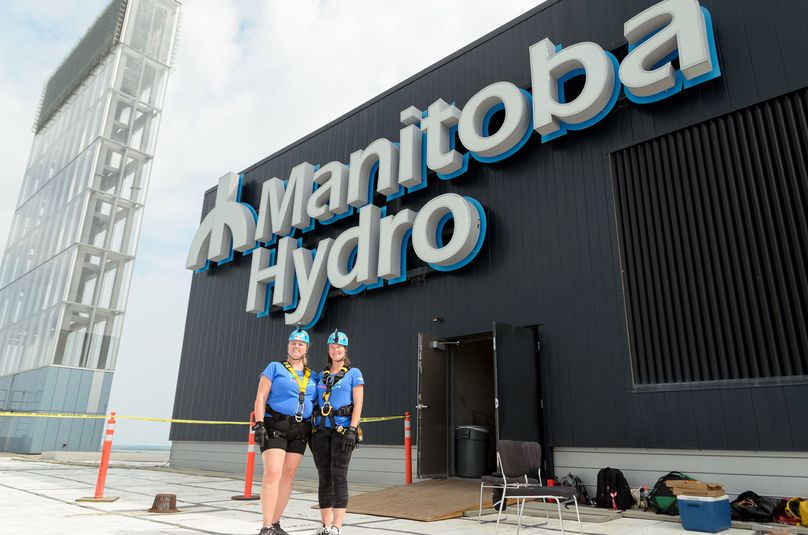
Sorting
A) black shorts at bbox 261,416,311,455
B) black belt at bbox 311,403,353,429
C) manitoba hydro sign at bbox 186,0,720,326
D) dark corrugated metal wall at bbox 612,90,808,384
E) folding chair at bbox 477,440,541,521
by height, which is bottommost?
folding chair at bbox 477,440,541,521

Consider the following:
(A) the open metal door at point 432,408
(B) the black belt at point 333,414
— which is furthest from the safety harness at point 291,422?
(A) the open metal door at point 432,408

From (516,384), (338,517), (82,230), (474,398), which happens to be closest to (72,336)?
(82,230)

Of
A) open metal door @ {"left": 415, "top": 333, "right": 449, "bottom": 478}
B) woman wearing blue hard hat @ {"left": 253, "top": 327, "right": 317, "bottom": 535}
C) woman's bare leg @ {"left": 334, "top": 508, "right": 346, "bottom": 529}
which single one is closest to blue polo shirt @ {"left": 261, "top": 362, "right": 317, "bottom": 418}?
woman wearing blue hard hat @ {"left": 253, "top": 327, "right": 317, "bottom": 535}

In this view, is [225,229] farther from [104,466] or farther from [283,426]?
[283,426]

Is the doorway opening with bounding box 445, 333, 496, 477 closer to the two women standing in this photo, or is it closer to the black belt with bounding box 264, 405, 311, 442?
the two women standing

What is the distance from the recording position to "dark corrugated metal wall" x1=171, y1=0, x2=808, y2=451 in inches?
263

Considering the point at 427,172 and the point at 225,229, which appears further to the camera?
the point at 225,229

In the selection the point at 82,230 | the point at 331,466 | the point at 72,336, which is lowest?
the point at 331,466

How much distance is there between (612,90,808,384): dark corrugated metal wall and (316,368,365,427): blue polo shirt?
4706 mm

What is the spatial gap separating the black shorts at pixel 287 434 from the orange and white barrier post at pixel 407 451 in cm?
504

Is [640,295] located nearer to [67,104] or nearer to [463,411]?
[463,411]

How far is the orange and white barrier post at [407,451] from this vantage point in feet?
28.6

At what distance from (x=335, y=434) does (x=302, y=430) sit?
0.88 ft

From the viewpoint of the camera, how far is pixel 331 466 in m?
Result: 4.08
